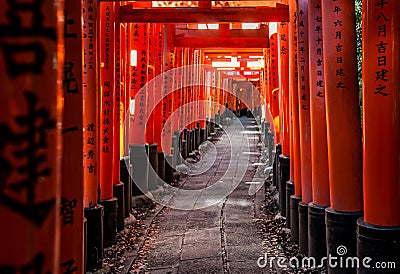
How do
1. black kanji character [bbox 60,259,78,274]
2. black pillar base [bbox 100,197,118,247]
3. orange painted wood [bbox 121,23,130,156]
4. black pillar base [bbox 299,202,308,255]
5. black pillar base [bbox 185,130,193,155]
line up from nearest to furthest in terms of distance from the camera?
black kanji character [bbox 60,259,78,274], black pillar base [bbox 299,202,308,255], black pillar base [bbox 100,197,118,247], orange painted wood [bbox 121,23,130,156], black pillar base [bbox 185,130,193,155]

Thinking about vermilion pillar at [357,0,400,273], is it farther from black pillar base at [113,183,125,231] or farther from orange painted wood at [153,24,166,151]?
orange painted wood at [153,24,166,151]

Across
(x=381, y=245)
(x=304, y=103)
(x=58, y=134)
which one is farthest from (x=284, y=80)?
(x=58, y=134)

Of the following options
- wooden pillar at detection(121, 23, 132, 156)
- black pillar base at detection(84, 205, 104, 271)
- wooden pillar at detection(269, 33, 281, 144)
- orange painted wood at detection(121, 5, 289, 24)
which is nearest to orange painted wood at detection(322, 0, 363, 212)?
black pillar base at detection(84, 205, 104, 271)

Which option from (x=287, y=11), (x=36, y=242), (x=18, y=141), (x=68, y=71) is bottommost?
(x=36, y=242)

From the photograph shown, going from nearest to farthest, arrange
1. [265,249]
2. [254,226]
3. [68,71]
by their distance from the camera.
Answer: [68,71] → [265,249] → [254,226]

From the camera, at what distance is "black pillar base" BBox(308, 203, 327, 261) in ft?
18.0

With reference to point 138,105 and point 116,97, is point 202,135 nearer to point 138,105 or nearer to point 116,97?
point 138,105

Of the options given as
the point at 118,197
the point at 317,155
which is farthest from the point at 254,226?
the point at 317,155

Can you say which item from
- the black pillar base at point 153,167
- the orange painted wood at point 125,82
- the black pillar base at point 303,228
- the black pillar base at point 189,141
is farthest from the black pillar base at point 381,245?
the black pillar base at point 189,141

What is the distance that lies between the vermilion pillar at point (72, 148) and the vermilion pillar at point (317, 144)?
3216 mm

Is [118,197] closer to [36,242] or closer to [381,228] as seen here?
[381,228]

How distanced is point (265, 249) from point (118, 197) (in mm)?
2534

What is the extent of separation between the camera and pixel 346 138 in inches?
189

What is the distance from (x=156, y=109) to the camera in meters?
11.6
